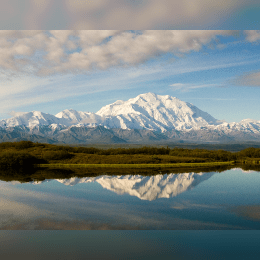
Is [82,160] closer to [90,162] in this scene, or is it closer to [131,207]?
[90,162]

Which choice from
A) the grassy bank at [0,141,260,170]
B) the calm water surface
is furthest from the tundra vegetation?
the calm water surface

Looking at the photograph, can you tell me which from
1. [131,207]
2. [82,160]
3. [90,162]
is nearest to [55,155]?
[82,160]

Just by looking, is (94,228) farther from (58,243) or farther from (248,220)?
(248,220)

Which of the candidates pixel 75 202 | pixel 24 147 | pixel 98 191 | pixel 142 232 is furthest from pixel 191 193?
pixel 24 147

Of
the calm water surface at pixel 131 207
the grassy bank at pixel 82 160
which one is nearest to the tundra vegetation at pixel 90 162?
the grassy bank at pixel 82 160

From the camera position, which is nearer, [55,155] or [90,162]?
[90,162]

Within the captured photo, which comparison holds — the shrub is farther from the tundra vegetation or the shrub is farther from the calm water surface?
the calm water surface

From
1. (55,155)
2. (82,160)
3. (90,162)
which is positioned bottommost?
(90,162)

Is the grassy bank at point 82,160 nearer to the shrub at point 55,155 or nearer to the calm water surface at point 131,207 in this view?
the shrub at point 55,155
